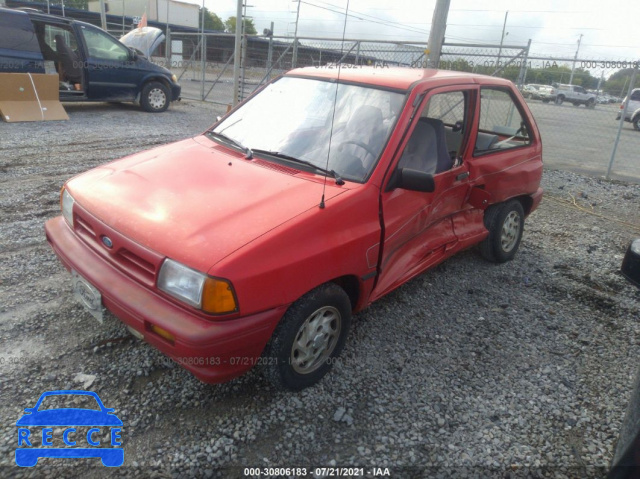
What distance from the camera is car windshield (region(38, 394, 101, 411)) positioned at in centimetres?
235

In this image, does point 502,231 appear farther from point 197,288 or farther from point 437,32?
point 437,32

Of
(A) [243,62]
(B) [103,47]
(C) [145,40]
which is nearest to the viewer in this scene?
(B) [103,47]

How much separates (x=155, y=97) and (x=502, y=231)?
1005cm

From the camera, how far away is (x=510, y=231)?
179 inches

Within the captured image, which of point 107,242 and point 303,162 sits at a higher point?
point 303,162

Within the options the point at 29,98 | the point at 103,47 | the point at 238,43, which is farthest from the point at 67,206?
the point at 238,43

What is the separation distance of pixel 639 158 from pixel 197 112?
12.2 meters

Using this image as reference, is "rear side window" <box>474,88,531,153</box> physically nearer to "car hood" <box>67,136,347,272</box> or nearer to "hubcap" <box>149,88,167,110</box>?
"car hood" <box>67,136,347,272</box>

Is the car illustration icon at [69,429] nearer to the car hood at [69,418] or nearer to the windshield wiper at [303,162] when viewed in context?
the car hood at [69,418]

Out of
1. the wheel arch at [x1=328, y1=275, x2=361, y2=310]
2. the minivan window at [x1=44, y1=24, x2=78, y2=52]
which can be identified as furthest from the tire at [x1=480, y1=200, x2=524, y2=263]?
the minivan window at [x1=44, y1=24, x2=78, y2=52]

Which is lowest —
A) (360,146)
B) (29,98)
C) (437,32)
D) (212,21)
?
(29,98)

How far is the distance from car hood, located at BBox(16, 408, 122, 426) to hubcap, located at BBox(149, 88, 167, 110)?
10576mm

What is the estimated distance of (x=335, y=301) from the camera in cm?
253

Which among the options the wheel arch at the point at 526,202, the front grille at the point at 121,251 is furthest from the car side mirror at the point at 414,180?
the wheel arch at the point at 526,202
